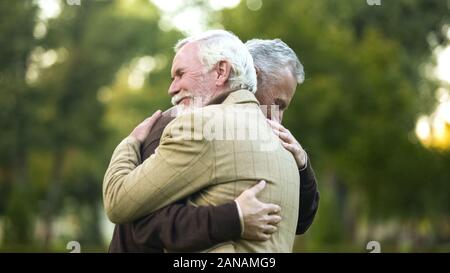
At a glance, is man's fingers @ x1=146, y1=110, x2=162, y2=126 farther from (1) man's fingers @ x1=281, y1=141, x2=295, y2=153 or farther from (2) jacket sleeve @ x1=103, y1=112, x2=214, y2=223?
(1) man's fingers @ x1=281, y1=141, x2=295, y2=153

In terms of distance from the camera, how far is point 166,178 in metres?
3.07

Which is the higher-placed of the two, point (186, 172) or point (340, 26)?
point (340, 26)

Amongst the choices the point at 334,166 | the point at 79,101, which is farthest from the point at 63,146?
the point at 334,166

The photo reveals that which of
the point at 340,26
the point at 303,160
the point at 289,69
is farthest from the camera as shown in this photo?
the point at 340,26

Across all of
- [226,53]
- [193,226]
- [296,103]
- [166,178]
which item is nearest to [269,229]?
[193,226]

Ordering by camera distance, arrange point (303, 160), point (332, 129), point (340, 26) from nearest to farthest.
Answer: point (303, 160)
point (332, 129)
point (340, 26)

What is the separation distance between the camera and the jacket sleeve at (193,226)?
3.02 metres

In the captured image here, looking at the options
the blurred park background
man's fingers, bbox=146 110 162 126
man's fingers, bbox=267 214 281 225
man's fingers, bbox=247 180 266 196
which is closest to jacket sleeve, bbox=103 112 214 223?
man's fingers, bbox=247 180 266 196

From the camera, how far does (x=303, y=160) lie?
11.7 ft

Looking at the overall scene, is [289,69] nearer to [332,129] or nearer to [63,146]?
[332,129]

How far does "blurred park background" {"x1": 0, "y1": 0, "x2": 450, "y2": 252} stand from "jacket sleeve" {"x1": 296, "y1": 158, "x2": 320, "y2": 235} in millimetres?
19827

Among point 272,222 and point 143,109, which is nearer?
point 272,222

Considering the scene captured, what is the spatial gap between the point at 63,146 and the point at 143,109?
518cm
